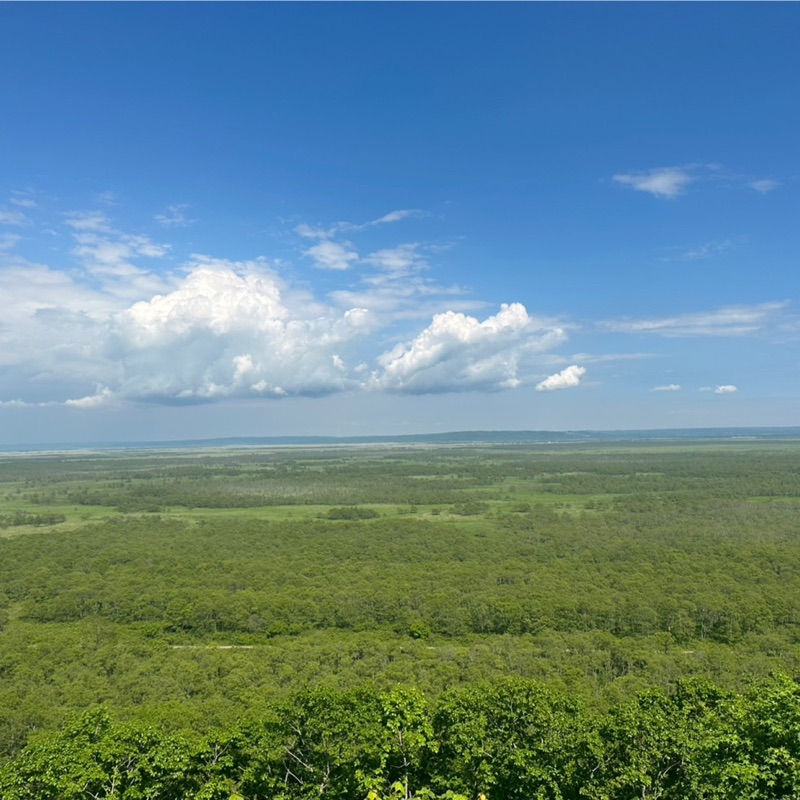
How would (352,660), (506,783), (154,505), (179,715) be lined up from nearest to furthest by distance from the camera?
(506,783) → (179,715) → (352,660) → (154,505)

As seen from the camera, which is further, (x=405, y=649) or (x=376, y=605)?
(x=376, y=605)

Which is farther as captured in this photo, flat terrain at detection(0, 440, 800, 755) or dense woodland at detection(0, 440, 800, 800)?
flat terrain at detection(0, 440, 800, 755)

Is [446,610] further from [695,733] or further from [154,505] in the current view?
[154,505]

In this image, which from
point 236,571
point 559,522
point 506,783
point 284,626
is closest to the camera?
point 506,783

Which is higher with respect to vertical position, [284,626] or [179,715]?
[179,715]

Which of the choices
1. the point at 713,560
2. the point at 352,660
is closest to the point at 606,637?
the point at 352,660

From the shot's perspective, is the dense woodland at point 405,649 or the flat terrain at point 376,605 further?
the flat terrain at point 376,605

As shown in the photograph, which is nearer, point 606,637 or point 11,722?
point 11,722

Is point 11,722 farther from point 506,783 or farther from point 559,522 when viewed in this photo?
point 559,522
